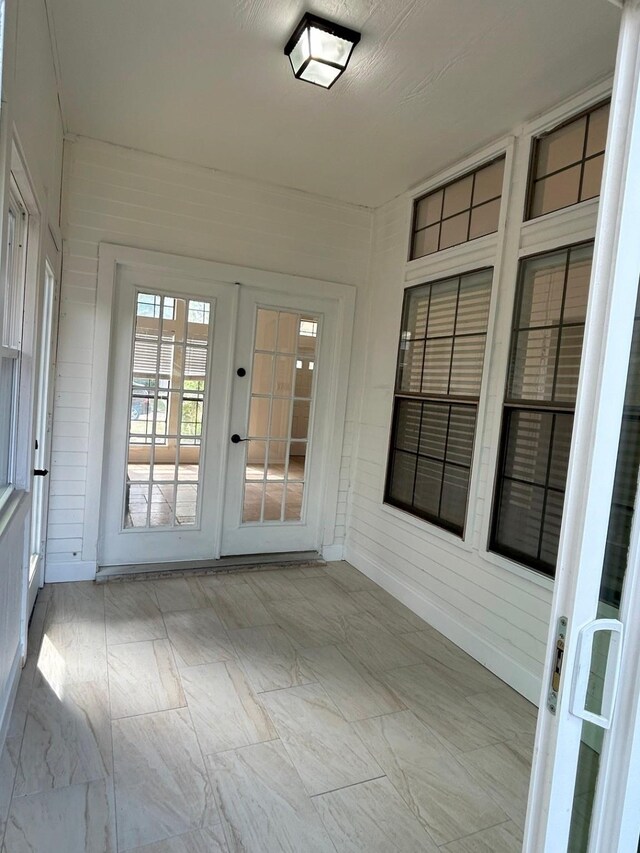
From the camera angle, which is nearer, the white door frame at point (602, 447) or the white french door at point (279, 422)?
the white door frame at point (602, 447)

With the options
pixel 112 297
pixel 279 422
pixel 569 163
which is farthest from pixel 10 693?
pixel 569 163

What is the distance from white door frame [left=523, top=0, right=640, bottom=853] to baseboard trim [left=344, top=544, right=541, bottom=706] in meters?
1.83

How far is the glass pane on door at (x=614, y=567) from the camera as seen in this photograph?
92 cm

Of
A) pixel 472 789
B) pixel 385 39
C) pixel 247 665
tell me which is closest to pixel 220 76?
pixel 385 39

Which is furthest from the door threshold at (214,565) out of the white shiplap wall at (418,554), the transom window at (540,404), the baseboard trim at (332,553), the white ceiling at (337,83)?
the white ceiling at (337,83)

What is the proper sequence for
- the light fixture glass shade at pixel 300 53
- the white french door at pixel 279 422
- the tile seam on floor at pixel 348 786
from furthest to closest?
the white french door at pixel 279 422
the light fixture glass shade at pixel 300 53
the tile seam on floor at pixel 348 786

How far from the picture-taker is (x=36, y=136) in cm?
219

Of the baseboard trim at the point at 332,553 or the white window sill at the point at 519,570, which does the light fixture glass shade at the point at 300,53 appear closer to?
the white window sill at the point at 519,570

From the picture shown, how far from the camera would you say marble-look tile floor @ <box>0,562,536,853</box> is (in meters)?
1.70

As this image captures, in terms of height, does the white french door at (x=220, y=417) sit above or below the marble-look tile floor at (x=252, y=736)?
above

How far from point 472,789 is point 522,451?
157 centimetres

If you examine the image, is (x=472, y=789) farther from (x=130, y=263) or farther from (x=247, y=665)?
(x=130, y=263)

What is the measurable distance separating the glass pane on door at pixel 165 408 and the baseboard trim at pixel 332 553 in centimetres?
118

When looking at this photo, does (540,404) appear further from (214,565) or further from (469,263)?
(214,565)
